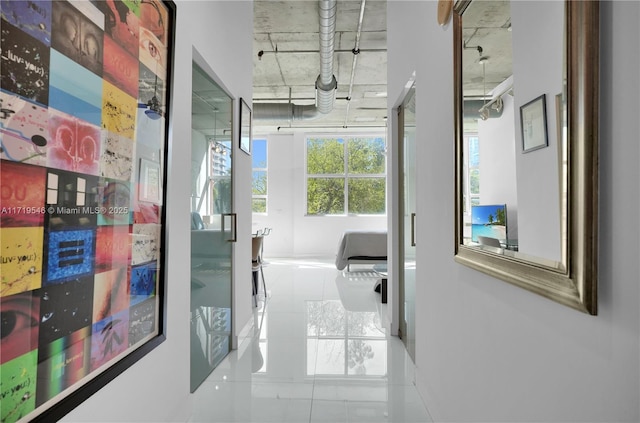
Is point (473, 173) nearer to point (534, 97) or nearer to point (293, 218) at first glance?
point (534, 97)

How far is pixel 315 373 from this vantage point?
2.49m

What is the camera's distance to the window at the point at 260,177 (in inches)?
362

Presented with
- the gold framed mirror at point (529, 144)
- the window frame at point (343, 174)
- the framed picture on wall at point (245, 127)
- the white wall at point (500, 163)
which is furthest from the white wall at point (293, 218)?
the white wall at point (500, 163)

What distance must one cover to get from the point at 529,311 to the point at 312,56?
5.19 meters

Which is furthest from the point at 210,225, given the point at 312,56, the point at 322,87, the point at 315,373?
the point at 312,56

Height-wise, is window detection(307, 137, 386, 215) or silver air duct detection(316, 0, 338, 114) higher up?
silver air duct detection(316, 0, 338, 114)

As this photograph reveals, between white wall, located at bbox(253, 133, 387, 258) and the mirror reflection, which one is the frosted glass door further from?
white wall, located at bbox(253, 133, 387, 258)

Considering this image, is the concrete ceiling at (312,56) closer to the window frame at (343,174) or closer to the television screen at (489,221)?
the window frame at (343,174)

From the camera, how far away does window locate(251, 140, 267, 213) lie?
9.20m

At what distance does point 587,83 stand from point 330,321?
132 inches

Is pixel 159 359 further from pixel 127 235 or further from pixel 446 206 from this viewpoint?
pixel 446 206

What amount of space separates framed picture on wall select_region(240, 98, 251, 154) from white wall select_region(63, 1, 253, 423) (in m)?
0.44

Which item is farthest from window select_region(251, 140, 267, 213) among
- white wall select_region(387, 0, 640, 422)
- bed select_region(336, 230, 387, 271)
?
white wall select_region(387, 0, 640, 422)

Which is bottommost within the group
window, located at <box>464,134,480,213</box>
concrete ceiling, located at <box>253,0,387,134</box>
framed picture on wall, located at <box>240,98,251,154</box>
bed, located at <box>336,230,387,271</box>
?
bed, located at <box>336,230,387,271</box>
